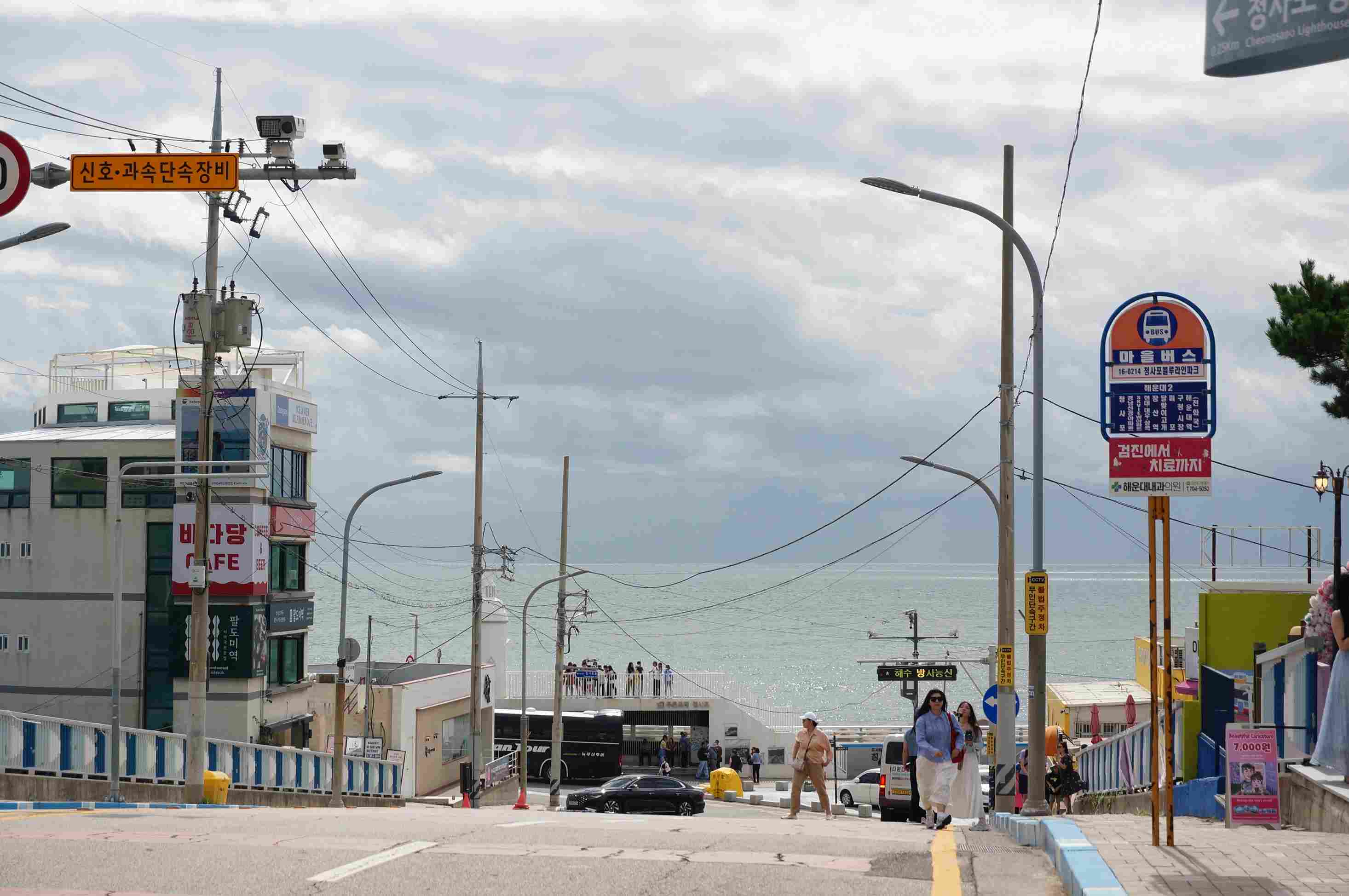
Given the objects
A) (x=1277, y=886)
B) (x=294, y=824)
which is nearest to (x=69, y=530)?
(x=294, y=824)

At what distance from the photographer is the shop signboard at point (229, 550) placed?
142ft

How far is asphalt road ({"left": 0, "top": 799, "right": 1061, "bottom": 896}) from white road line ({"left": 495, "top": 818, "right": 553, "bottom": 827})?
120mm

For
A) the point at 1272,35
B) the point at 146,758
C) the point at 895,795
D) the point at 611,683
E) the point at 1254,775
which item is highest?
the point at 1272,35

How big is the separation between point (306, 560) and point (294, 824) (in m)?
36.1

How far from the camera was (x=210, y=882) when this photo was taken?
8.88 m

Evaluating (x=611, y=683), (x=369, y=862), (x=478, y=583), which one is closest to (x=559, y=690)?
(x=478, y=583)

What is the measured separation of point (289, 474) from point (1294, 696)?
39.0m

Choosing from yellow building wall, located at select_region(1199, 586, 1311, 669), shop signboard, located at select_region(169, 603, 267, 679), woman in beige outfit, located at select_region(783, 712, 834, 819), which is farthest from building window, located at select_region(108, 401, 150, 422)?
yellow building wall, located at select_region(1199, 586, 1311, 669)

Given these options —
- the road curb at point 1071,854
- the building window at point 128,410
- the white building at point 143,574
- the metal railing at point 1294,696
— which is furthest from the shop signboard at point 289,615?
the road curb at point 1071,854

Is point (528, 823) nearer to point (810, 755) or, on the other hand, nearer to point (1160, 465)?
point (810, 755)

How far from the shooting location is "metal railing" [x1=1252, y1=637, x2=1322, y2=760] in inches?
572

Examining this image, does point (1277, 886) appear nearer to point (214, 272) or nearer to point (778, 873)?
point (778, 873)

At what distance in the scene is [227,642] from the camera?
43.7 metres

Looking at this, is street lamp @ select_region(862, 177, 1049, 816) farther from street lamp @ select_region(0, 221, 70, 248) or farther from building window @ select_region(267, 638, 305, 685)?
building window @ select_region(267, 638, 305, 685)
